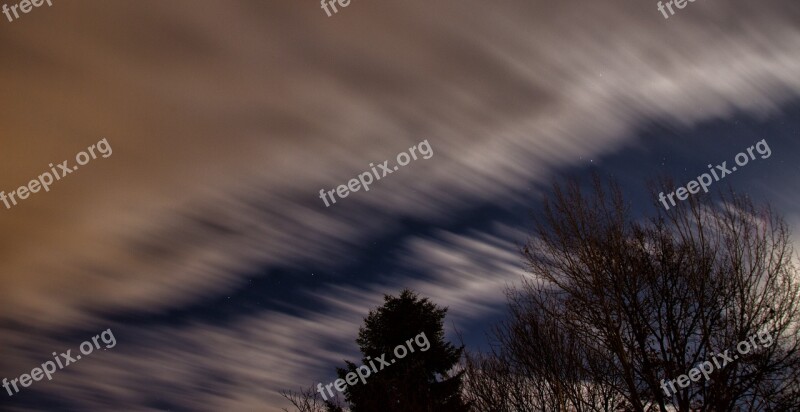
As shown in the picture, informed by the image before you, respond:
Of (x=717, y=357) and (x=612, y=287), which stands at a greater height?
(x=612, y=287)

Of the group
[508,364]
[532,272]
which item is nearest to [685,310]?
[532,272]

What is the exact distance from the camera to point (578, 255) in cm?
1638

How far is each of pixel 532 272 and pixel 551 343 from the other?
2.55 m

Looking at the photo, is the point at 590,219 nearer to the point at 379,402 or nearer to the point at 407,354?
the point at 379,402

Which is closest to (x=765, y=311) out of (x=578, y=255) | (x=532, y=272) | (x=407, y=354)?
(x=578, y=255)

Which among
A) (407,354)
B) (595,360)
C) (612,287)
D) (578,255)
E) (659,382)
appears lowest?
(659,382)

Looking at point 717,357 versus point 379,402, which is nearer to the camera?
point 717,357

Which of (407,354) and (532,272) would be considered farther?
(407,354)

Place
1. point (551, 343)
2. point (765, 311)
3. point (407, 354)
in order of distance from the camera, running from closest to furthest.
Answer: point (765, 311), point (551, 343), point (407, 354)

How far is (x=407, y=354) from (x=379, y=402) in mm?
8317

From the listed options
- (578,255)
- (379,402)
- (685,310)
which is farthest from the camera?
(379,402)

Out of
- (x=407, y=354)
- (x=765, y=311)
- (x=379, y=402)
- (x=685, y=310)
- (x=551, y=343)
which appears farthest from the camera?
(x=407, y=354)

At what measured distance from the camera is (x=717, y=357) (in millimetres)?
14188

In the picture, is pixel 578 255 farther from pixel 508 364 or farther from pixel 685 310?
pixel 508 364
